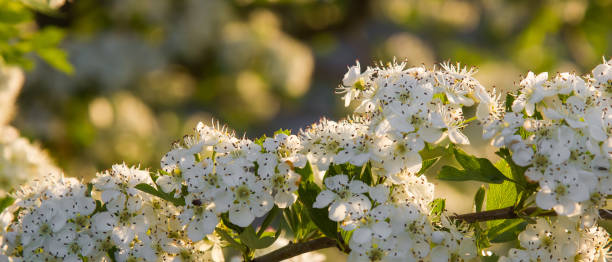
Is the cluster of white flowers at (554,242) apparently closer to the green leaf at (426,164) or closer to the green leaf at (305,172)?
the green leaf at (426,164)

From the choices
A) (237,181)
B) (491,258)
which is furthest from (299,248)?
(491,258)

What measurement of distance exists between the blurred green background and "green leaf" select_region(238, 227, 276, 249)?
243 centimetres

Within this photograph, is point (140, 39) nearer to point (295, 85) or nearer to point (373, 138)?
point (295, 85)

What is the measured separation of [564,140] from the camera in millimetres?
939

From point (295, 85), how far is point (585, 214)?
3544 mm

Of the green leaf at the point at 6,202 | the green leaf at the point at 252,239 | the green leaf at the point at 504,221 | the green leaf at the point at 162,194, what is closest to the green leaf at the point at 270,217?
the green leaf at the point at 252,239

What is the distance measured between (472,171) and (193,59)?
364 cm

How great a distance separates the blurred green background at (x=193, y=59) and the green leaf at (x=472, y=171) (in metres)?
2.64

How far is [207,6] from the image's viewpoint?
4145 millimetres

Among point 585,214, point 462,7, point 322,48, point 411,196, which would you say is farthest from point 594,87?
point 462,7

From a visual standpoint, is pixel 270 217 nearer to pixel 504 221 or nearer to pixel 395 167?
pixel 395 167

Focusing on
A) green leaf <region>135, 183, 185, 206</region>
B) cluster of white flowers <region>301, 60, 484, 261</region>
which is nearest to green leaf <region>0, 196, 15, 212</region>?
green leaf <region>135, 183, 185, 206</region>

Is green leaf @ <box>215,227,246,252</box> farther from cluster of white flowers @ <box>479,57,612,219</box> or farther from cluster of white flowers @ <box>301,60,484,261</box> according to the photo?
cluster of white flowers @ <box>479,57,612,219</box>

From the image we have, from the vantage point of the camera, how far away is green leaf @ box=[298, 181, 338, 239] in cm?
105
